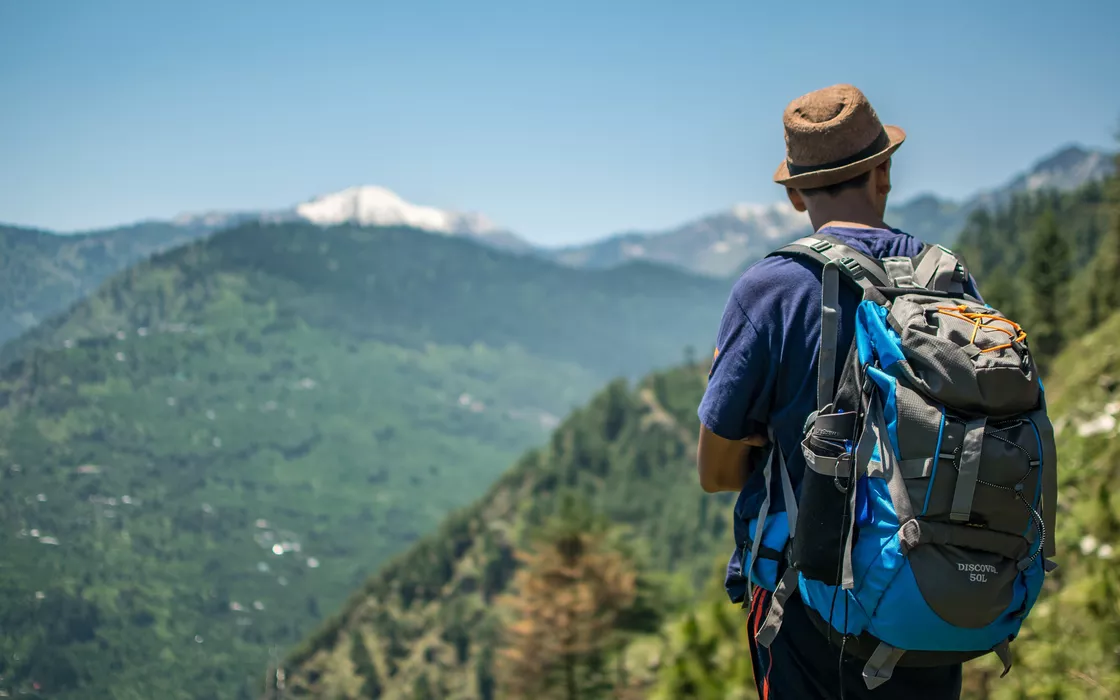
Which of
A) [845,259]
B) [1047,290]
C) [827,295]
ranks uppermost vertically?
[845,259]

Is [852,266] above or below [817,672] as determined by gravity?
above

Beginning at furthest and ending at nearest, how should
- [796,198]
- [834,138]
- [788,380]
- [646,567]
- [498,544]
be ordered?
1. [498,544]
2. [646,567]
3. [796,198]
4. [834,138]
5. [788,380]

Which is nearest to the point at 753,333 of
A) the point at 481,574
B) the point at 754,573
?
the point at 754,573

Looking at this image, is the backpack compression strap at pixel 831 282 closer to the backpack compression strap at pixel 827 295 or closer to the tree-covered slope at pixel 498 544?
the backpack compression strap at pixel 827 295

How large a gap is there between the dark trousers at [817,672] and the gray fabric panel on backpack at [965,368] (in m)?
0.86

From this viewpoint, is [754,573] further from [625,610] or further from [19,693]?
[625,610]

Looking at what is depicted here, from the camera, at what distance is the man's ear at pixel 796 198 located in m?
3.13

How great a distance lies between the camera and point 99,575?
1392cm

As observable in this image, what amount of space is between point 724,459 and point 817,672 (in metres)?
0.73

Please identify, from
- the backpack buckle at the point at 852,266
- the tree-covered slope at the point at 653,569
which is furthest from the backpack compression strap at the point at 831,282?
the tree-covered slope at the point at 653,569

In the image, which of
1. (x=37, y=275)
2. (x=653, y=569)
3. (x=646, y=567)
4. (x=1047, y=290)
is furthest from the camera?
(x=1047, y=290)

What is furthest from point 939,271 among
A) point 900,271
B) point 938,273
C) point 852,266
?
point 852,266

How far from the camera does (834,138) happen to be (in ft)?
9.39

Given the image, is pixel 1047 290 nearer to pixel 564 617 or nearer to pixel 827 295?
pixel 564 617
